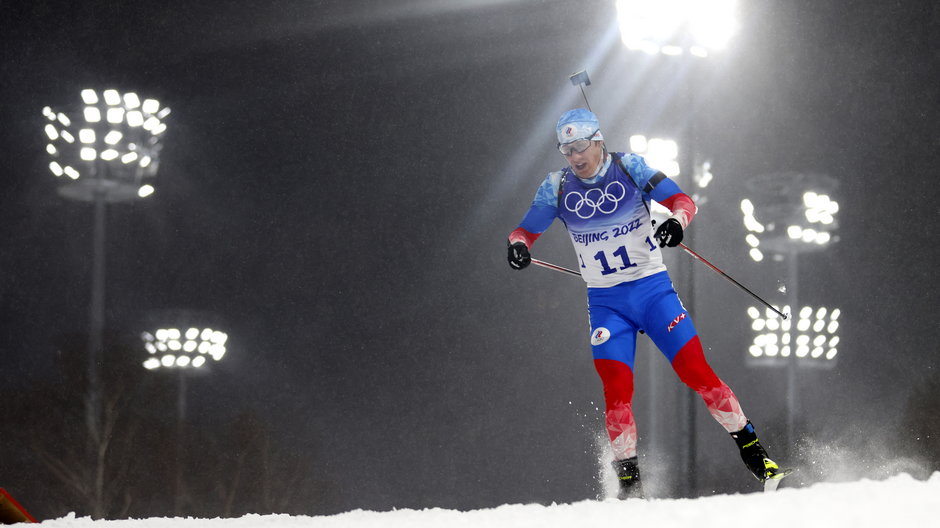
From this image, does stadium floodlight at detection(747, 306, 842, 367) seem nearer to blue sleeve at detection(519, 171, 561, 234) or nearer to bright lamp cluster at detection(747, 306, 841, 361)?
bright lamp cluster at detection(747, 306, 841, 361)

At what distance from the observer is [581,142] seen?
5965mm

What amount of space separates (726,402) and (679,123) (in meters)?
4.72

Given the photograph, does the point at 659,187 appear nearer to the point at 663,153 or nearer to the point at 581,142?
the point at 581,142

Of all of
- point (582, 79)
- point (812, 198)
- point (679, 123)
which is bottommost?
point (582, 79)

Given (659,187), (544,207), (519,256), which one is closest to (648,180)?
(659,187)

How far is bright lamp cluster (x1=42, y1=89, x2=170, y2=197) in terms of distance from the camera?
18.7 m

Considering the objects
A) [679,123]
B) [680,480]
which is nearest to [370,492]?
[680,480]

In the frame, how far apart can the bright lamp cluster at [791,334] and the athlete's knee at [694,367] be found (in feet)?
37.9

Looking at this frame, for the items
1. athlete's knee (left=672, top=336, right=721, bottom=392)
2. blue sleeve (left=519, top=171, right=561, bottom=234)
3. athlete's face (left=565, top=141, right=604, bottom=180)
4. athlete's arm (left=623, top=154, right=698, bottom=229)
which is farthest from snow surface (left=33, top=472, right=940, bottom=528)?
athlete's face (left=565, top=141, right=604, bottom=180)

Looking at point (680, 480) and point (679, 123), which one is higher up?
point (679, 123)

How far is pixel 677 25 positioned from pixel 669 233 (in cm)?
568

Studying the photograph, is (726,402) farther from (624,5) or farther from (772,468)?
(624,5)

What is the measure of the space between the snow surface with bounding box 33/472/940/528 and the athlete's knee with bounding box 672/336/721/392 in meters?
1.37

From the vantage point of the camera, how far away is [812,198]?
2014cm
